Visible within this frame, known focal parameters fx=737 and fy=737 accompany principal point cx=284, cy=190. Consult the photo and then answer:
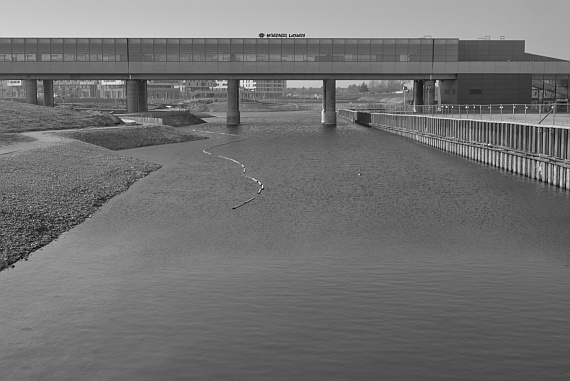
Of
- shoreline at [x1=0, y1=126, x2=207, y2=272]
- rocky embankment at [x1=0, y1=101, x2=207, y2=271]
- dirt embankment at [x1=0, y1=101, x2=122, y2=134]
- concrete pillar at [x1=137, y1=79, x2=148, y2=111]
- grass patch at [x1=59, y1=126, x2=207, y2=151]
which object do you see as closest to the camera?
shoreline at [x1=0, y1=126, x2=207, y2=272]

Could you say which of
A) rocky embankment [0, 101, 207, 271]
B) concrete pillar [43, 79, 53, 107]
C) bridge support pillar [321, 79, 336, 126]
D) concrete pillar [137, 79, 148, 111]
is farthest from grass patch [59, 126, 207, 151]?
bridge support pillar [321, 79, 336, 126]

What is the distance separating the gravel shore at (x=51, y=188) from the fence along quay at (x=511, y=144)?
28.5 metres

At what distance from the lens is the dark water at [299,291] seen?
1739cm

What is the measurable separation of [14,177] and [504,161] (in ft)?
127

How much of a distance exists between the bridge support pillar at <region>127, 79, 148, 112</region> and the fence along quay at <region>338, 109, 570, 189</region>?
79404mm

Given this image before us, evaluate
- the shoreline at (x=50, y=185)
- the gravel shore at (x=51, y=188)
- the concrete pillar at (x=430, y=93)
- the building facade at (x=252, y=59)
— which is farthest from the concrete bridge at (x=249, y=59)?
the gravel shore at (x=51, y=188)

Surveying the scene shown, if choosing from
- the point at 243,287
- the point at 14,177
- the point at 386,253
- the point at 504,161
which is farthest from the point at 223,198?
the point at 504,161

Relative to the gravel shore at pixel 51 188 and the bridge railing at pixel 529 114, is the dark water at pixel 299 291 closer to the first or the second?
the gravel shore at pixel 51 188

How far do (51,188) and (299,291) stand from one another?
77.6ft

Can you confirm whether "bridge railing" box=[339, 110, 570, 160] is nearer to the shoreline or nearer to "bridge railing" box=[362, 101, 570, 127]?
"bridge railing" box=[362, 101, 570, 127]

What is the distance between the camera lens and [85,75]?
516ft

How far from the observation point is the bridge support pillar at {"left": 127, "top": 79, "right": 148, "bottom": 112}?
160m

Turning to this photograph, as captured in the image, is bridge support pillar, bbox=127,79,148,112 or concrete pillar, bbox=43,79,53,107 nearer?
bridge support pillar, bbox=127,79,148,112

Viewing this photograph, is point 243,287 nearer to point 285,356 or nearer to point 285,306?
point 285,306
